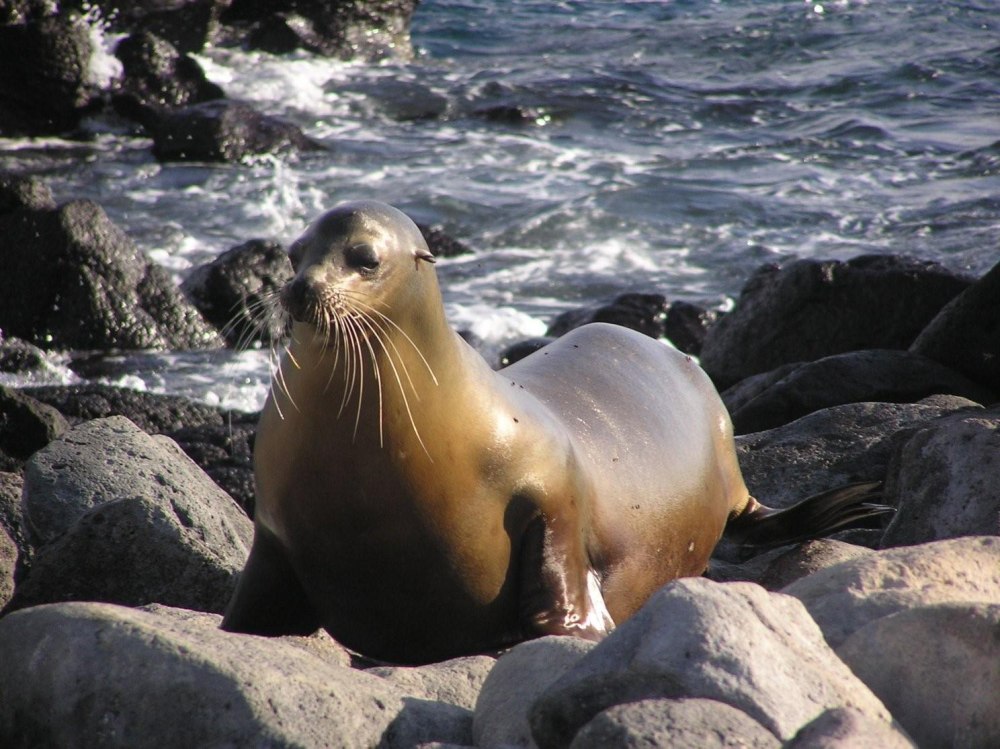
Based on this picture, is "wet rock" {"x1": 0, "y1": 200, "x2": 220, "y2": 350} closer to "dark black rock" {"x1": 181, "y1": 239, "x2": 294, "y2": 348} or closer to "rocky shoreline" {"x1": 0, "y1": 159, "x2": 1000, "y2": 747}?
"dark black rock" {"x1": 181, "y1": 239, "x2": 294, "y2": 348}

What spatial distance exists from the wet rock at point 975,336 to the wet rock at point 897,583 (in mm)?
5267

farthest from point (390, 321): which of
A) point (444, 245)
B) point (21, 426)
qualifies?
point (444, 245)

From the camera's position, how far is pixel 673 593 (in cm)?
333

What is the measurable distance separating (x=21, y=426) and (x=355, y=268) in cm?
420

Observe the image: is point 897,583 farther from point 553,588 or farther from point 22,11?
point 22,11

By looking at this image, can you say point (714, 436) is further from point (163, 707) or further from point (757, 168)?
point (757, 168)

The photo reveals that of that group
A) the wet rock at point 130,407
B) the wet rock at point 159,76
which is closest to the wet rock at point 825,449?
the wet rock at point 130,407

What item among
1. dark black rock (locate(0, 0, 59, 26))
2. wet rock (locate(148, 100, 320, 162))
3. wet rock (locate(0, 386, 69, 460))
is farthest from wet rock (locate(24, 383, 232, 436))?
dark black rock (locate(0, 0, 59, 26))

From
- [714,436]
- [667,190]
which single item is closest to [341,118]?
[667,190]

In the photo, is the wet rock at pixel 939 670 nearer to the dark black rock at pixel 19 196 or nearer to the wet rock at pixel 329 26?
the dark black rock at pixel 19 196

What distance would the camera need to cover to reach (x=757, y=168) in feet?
66.4

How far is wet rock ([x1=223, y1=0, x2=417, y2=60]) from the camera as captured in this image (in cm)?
3059

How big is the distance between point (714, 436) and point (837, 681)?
3.40 metres

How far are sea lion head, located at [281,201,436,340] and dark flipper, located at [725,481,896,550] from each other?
2.35m
